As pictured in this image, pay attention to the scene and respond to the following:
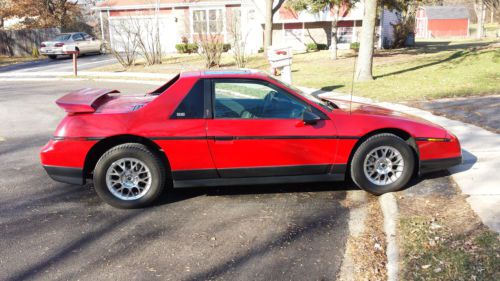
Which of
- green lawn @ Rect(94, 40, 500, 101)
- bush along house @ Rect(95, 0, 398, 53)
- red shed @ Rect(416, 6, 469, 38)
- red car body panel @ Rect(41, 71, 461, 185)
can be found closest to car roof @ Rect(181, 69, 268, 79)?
red car body panel @ Rect(41, 71, 461, 185)

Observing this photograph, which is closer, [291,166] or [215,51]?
[291,166]

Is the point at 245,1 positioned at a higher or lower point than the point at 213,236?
higher

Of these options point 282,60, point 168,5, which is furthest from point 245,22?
point 282,60

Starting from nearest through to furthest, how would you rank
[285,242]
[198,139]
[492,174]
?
[285,242], [198,139], [492,174]

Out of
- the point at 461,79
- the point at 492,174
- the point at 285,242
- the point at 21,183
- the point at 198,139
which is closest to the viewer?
the point at 285,242

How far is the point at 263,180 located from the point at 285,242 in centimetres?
101

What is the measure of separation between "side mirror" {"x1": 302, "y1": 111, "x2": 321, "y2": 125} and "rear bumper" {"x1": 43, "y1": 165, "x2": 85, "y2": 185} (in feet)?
7.84

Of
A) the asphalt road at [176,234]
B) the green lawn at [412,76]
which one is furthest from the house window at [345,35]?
the asphalt road at [176,234]

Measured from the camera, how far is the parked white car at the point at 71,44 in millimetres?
28938

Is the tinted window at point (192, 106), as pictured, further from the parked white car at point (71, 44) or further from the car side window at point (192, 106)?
the parked white car at point (71, 44)

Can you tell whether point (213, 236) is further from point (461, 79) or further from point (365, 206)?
point (461, 79)

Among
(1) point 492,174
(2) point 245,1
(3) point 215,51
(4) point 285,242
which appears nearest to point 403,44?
(2) point 245,1

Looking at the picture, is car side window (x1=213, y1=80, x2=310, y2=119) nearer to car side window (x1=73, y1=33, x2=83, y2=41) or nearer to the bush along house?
the bush along house

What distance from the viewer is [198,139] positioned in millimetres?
4805
